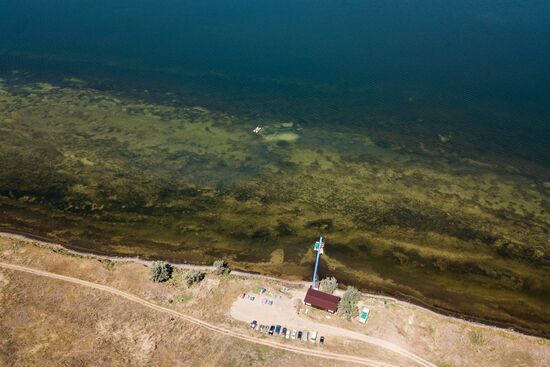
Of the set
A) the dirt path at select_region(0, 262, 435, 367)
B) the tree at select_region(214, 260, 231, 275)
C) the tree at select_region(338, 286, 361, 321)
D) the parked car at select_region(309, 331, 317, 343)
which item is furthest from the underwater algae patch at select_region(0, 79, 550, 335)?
the parked car at select_region(309, 331, 317, 343)

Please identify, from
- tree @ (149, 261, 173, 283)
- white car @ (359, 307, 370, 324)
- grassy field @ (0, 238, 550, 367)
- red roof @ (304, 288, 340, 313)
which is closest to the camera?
grassy field @ (0, 238, 550, 367)

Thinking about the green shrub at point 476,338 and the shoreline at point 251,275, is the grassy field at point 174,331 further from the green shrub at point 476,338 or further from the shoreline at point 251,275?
the shoreline at point 251,275

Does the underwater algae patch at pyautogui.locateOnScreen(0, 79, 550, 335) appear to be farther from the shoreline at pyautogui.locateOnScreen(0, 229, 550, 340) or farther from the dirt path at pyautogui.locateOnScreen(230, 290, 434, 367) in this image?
the dirt path at pyautogui.locateOnScreen(230, 290, 434, 367)

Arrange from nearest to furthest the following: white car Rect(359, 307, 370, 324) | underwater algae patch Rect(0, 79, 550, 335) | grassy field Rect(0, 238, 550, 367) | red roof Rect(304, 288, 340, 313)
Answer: grassy field Rect(0, 238, 550, 367) → white car Rect(359, 307, 370, 324) → red roof Rect(304, 288, 340, 313) → underwater algae patch Rect(0, 79, 550, 335)

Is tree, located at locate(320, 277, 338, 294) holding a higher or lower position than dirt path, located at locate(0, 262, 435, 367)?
higher

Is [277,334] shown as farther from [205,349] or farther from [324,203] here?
[324,203]

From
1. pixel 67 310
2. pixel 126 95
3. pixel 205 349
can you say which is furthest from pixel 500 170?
pixel 126 95

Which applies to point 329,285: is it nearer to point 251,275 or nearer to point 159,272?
point 251,275
